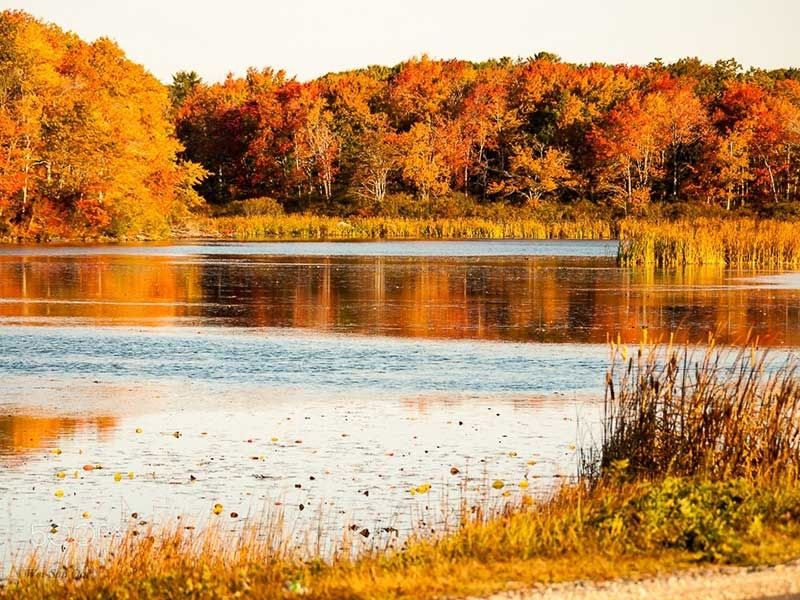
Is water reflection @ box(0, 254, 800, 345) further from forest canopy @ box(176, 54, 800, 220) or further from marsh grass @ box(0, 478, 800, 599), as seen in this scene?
forest canopy @ box(176, 54, 800, 220)

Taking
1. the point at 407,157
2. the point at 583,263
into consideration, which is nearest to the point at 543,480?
the point at 583,263

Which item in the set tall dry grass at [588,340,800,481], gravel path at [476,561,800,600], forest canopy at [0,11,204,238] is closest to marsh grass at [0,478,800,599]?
gravel path at [476,561,800,600]

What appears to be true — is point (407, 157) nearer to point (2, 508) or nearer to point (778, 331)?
point (778, 331)

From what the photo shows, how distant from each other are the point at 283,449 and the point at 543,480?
119 inches

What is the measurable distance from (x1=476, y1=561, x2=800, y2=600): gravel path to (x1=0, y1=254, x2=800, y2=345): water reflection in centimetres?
1661

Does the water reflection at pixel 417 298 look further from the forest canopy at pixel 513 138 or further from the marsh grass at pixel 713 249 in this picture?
the forest canopy at pixel 513 138

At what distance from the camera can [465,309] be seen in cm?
3262

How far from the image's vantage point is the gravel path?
25.3ft

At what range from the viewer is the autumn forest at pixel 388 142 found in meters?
77.3

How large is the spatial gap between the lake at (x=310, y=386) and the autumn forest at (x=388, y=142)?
116 ft

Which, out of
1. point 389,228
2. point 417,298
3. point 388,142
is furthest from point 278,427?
point 388,142

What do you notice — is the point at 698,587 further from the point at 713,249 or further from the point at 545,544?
the point at 713,249

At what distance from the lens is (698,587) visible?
26.2ft

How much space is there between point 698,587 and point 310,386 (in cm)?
1140
